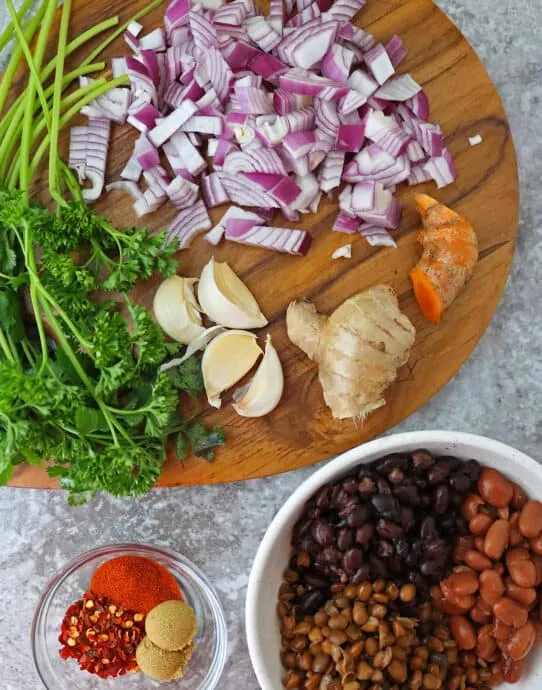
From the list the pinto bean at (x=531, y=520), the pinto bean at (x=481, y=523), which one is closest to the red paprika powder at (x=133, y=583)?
the pinto bean at (x=481, y=523)

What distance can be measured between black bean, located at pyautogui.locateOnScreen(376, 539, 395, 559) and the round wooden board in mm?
250

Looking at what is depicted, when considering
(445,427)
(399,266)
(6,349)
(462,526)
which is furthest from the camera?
(445,427)

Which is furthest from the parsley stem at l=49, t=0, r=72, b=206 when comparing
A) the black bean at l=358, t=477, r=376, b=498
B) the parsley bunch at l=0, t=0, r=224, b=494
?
the black bean at l=358, t=477, r=376, b=498

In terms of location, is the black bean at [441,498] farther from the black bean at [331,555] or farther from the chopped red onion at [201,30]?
the chopped red onion at [201,30]

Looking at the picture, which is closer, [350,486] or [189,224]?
[350,486]

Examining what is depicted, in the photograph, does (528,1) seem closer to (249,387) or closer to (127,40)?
(127,40)

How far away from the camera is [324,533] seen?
69.8 inches

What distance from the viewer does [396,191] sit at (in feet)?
6.46

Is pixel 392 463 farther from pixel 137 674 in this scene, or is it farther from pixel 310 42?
pixel 310 42

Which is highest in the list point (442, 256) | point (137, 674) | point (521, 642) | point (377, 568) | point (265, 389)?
point (442, 256)

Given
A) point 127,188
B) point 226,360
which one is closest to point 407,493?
point 226,360

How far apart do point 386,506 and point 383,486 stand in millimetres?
46

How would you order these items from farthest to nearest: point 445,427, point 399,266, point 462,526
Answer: point 445,427 → point 399,266 → point 462,526

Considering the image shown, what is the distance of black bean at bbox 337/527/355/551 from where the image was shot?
69.4 inches
